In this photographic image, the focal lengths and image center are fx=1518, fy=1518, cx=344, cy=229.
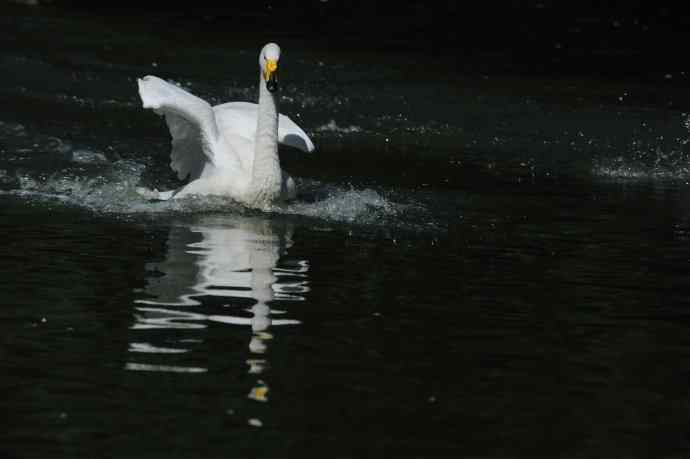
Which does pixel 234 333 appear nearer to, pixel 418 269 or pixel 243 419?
pixel 243 419

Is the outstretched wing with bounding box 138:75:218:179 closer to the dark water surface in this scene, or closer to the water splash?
the dark water surface

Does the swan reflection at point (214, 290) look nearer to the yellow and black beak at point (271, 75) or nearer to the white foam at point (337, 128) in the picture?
the yellow and black beak at point (271, 75)

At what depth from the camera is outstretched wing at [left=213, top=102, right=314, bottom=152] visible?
1418 cm

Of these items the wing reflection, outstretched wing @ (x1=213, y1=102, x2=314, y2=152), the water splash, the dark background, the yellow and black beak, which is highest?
the dark background

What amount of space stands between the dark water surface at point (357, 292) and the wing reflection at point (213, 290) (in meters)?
0.03

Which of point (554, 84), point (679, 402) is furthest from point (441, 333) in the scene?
point (554, 84)

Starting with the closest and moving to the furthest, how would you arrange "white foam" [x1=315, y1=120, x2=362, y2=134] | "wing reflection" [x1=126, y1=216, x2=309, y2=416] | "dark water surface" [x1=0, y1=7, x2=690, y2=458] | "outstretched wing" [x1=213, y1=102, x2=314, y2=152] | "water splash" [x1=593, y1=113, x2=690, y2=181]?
"dark water surface" [x1=0, y1=7, x2=690, y2=458] → "wing reflection" [x1=126, y1=216, x2=309, y2=416] → "outstretched wing" [x1=213, y1=102, x2=314, y2=152] → "water splash" [x1=593, y1=113, x2=690, y2=181] → "white foam" [x1=315, y1=120, x2=362, y2=134]

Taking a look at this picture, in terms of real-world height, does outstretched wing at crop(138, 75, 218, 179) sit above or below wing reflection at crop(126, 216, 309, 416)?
above

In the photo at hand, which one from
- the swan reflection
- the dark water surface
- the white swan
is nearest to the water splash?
the dark water surface

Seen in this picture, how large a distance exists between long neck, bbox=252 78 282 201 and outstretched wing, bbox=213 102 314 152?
3.14ft

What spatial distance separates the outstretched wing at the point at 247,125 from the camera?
14180mm

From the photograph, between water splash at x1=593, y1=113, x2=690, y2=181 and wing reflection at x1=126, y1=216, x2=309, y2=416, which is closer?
wing reflection at x1=126, y1=216, x2=309, y2=416

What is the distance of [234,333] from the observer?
27.6 feet

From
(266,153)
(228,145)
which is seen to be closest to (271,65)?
(266,153)
